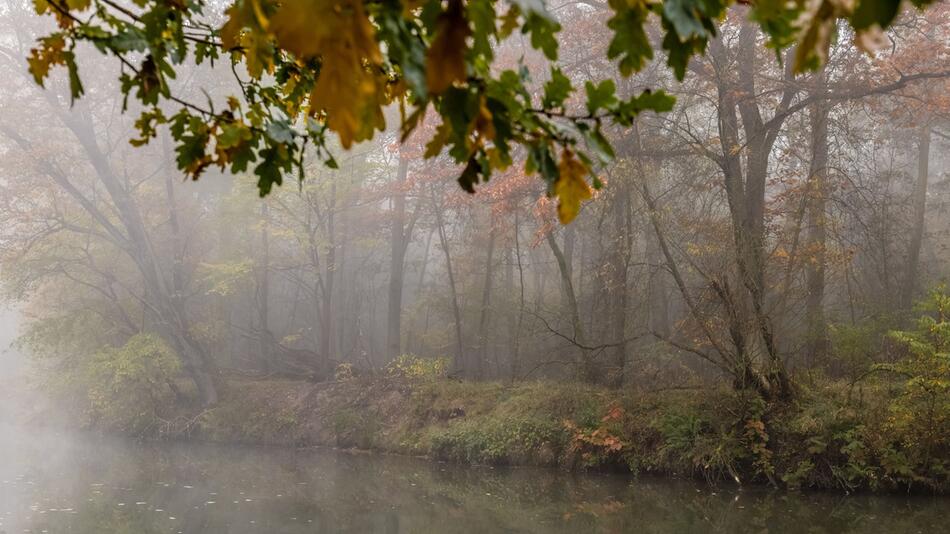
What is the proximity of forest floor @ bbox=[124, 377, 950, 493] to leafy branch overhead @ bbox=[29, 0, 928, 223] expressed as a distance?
8913mm

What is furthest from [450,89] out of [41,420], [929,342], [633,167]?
[41,420]

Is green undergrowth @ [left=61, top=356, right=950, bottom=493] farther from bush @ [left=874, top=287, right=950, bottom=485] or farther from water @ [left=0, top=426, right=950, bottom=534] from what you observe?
water @ [left=0, top=426, right=950, bottom=534]

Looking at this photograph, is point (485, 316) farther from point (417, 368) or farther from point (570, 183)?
point (570, 183)

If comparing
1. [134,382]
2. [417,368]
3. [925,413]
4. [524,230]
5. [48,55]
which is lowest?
[925,413]

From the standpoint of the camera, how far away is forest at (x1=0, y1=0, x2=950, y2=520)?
1502 mm

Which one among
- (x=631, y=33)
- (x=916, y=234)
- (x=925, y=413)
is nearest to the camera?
(x=631, y=33)

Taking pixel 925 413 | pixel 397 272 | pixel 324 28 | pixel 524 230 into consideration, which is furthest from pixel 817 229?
pixel 524 230

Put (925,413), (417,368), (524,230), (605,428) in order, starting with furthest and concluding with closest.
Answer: (524,230) → (417,368) → (605,428) → (925,413)

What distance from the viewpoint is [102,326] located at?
59.9 ft

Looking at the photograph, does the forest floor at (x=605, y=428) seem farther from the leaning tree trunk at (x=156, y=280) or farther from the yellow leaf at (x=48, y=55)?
the yellow leaf at (x=48, y=55)

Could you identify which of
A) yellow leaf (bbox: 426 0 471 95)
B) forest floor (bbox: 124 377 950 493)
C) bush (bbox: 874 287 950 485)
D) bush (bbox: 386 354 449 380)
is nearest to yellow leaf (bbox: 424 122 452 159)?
yellow leaf (bbox: 426 0 471 95)

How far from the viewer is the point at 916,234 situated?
15.6 metres

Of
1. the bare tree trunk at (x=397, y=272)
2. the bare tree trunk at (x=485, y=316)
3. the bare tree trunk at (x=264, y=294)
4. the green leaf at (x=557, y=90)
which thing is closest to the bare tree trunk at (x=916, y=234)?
the bare tree trunk at (x=485, y=316)

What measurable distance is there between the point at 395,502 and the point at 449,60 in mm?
9424
